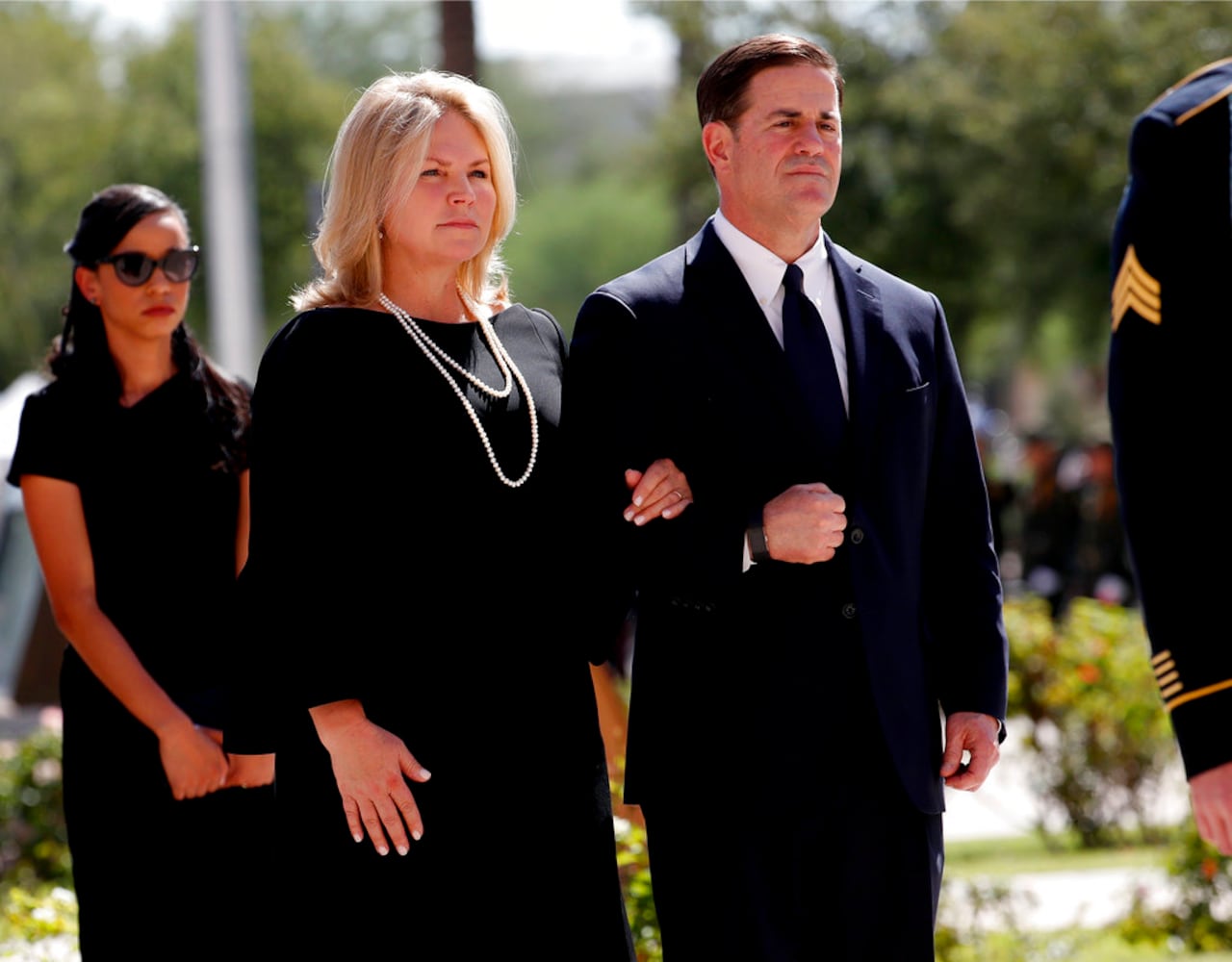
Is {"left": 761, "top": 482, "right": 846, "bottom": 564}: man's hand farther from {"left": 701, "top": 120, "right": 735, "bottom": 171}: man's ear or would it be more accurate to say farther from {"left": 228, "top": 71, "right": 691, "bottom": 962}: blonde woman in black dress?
{"left": 701, "top": 120, "right": 735, "bottom": 171}: man's ear

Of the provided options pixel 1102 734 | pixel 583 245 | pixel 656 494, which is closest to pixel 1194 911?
pixel 1102 734

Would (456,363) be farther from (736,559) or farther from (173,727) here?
(173,727)

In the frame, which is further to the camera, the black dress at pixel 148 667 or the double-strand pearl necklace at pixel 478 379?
the black dress at pixel 148 667

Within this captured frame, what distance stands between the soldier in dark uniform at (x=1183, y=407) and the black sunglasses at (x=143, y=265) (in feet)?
7.96

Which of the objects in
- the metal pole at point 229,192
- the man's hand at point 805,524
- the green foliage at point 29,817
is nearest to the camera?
the man's hand at point 805,524

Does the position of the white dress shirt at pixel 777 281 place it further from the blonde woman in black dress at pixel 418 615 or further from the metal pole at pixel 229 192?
the metal pole at pixel 229 192

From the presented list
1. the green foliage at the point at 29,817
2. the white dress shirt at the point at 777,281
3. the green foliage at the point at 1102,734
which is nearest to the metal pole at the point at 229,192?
the green foliage at the point at 29,817

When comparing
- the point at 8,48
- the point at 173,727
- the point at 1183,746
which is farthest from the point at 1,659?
the point at 8,48

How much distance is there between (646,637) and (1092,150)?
1683cm

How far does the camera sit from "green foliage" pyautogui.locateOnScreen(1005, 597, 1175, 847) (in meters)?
8.35

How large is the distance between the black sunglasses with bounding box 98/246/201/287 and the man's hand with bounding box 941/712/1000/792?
2.10m

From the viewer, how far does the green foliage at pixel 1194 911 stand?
6168 mm

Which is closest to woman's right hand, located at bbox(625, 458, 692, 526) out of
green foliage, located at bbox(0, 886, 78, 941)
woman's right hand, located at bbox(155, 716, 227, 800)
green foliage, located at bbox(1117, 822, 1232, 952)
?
woman's right hand, located at bbox(155, 716, 227, 800)

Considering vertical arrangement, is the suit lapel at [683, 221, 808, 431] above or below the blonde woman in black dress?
above
